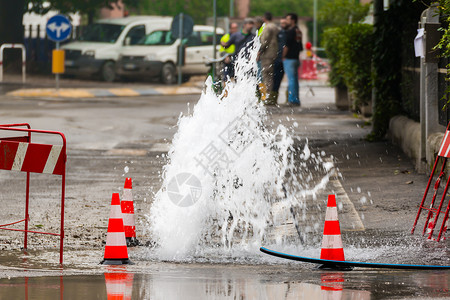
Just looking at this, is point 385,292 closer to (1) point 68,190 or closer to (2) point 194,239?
(2) point 194,239

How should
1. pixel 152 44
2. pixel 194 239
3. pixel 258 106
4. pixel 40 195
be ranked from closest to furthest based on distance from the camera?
pixel 194 239 → pixel 258 106 → pixel 40 195 → pixel 152 44

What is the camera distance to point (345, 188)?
39.8ft

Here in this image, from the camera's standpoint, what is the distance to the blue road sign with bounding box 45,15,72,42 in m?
29.6

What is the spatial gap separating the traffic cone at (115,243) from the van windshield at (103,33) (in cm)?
2779

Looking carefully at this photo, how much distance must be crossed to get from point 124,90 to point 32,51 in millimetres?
10421

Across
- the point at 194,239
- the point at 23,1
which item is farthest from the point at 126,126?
the point at 23,1

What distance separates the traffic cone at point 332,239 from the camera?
309 inches

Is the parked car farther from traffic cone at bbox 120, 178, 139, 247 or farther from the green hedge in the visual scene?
traffic cone at bbox 120, 178, 139, 247

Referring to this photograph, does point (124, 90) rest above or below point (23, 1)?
below

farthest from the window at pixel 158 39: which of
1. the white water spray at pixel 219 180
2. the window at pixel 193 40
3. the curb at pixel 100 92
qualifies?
the white water spray at pixel 219 180

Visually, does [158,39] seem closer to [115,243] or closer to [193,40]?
[193,40]

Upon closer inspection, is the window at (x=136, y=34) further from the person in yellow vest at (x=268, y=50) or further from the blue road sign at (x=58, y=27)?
the person in yellow vest at (x=268, y=50)

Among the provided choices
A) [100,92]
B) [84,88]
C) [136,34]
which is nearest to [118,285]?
[100,92]

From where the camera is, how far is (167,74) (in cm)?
3525
